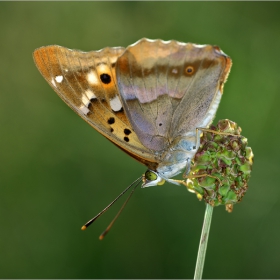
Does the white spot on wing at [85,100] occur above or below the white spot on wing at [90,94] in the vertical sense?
below

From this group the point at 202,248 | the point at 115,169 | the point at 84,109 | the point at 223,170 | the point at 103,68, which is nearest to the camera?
the point at 202,248

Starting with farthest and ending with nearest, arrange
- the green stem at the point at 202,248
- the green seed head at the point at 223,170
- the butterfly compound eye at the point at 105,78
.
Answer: the butterfly compound eye at the point at 105,78
the green seed head at the point at 223,170
the green stem at the point at 202,248

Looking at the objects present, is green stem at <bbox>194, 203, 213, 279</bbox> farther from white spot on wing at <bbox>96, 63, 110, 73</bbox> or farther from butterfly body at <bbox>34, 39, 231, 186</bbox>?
white spot on wing at <bbox>96, 63, 110, 73</bbox>

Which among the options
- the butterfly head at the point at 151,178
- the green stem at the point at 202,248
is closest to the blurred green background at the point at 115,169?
the butterfly head at the point at 151,178

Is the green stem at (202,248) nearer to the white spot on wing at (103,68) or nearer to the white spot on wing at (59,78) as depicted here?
the white spot on wing at (103,68)

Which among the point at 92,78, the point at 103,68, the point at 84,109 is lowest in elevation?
the point at 84,109

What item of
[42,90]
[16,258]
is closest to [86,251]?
[16,258]

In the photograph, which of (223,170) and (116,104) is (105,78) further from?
(223,170)

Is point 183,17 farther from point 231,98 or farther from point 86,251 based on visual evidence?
point 86,251

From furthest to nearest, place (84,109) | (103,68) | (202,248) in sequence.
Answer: (103,68) → (84,109) → (202,248)

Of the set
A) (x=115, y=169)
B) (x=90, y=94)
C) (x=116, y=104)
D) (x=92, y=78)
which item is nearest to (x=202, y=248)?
(x=116, y=104)
